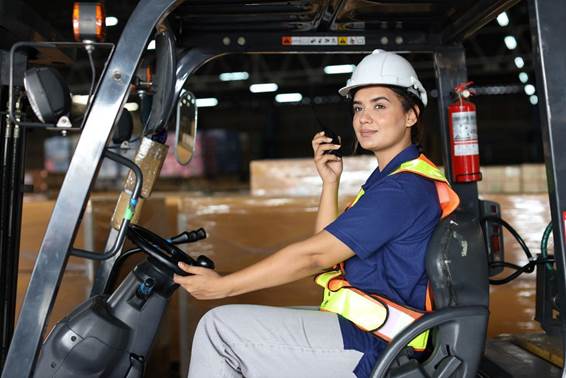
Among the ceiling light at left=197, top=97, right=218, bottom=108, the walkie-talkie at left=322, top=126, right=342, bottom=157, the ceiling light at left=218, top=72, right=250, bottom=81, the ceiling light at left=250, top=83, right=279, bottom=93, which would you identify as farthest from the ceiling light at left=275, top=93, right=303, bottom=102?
the walkie-talkie at left=322, top=126, right=342, bottom=157

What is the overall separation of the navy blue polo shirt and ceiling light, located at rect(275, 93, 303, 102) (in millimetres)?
21234

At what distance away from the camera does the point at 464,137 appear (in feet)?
9.41

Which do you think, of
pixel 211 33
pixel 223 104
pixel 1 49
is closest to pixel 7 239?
pixel 1 49

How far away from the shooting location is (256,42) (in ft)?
9.72

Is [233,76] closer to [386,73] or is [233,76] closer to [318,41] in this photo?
[318,41]

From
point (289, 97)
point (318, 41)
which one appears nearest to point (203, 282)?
point (318, 41)

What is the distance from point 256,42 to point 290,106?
22974mm

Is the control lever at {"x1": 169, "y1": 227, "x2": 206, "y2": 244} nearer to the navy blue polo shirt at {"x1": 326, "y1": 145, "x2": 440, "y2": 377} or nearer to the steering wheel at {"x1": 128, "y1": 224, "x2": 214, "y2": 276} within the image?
the steering wheel at {"x1": 128, "y1": 224, "x2": 214, "y2": 276}

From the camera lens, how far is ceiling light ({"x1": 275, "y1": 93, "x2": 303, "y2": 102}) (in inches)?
923

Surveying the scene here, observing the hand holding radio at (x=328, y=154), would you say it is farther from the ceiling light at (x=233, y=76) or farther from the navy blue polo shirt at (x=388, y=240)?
the ceiling light at (x=233, y=76)

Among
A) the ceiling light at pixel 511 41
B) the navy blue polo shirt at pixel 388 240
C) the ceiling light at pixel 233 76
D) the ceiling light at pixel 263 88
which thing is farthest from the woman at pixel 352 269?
the ceiling light at pixel 263 88

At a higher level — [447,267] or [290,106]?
[290,106]

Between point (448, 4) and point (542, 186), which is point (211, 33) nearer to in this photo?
point (448, 4)

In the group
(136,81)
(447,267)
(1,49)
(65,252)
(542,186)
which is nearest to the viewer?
(65,252)
